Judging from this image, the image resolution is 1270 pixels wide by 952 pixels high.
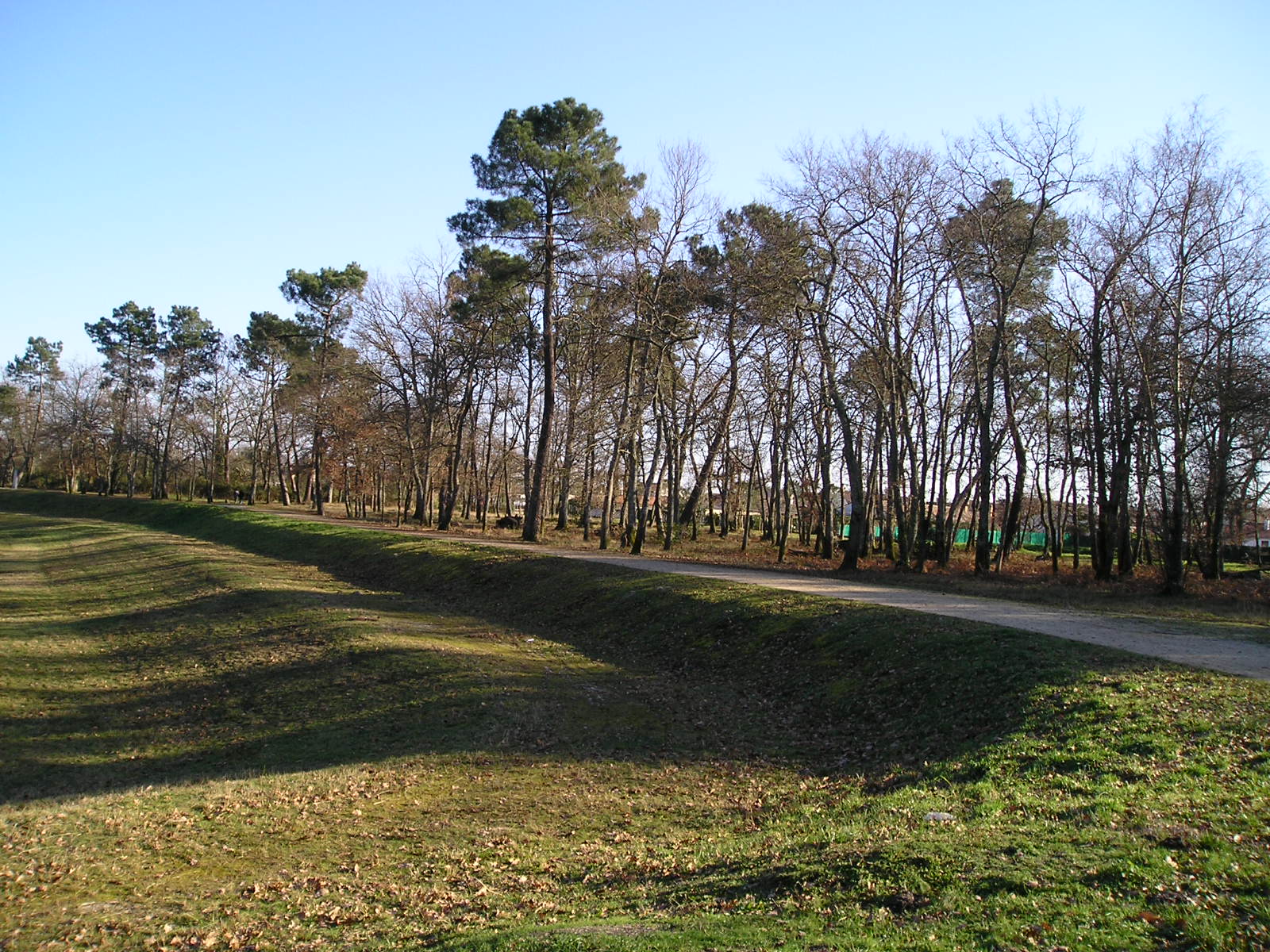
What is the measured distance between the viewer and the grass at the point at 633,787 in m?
4.75

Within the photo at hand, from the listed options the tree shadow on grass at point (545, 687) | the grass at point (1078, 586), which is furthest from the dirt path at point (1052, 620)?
the tree shadow on grass at point (545, 687)

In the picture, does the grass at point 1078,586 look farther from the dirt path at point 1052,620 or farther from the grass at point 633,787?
the grass at point 633,787

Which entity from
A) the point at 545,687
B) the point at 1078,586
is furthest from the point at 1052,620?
the point at 1078,586

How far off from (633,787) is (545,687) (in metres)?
4.13

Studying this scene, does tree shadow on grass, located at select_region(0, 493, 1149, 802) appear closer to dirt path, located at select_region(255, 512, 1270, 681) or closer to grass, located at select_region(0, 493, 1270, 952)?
grass, located at select_region(0, 493, 1270, 952)

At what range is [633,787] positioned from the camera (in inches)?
332

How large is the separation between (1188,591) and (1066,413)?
491 inches

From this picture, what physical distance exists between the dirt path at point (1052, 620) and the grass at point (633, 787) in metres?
0.90

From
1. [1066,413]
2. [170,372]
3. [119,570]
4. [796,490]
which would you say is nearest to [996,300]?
[1066,413]

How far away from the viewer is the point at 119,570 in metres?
27.0

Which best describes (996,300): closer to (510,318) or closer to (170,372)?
(510,318)

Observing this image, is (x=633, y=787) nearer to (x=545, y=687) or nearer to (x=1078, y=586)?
(x=545, y=687)

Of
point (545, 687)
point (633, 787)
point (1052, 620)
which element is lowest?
point (633, 787)

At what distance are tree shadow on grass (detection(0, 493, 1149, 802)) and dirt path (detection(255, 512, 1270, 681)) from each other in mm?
956
